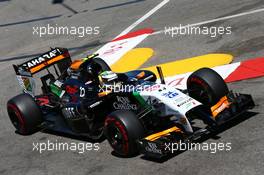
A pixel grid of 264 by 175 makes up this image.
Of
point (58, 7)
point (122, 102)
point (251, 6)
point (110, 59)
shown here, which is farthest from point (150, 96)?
point (58, 7)

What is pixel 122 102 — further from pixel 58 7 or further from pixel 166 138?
pixel 58 7

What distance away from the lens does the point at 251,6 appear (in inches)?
720

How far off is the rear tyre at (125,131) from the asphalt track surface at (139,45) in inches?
8.4

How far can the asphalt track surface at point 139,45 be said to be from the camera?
9039 millimetres

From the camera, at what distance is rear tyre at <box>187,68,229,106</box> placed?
10.2 meters

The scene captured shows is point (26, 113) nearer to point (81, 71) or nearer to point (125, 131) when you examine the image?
point (81, 71)

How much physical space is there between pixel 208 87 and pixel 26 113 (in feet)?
13.7

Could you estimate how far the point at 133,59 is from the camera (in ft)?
53.7

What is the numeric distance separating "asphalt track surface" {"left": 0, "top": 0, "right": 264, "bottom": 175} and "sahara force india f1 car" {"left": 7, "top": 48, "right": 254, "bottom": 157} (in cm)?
31

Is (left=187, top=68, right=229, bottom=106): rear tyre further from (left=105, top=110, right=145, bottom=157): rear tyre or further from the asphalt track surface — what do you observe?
(left=105, top=110, right=145, bottom=157): rear tyre

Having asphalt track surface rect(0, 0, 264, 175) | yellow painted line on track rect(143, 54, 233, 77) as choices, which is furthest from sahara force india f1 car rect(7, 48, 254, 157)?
yellow painted line on track rect(143, 54, 233, 77)

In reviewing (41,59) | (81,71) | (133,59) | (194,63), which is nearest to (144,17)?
(133,59)

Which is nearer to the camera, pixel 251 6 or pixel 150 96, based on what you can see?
pixel 150 96

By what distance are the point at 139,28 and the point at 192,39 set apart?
3.39m
